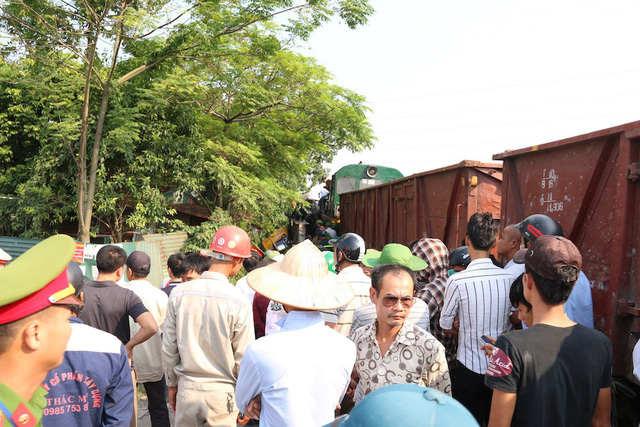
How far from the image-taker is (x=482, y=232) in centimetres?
319

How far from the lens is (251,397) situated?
78.2 inches

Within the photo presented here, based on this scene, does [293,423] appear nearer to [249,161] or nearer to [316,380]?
[316,380]

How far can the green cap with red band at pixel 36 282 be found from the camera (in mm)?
1339

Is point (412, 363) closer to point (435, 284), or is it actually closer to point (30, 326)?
point (435, 284)

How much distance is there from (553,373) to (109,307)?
2852 mm

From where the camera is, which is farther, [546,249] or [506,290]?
[506,290]

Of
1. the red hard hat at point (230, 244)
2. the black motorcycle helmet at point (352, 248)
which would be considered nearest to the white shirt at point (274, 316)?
the red hard hat at point (230, 244)

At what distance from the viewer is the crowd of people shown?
1.41m

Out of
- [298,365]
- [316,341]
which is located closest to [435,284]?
[316,341]

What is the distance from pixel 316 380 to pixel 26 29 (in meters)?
10.9

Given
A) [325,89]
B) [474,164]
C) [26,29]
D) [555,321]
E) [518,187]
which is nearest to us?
[555,321]

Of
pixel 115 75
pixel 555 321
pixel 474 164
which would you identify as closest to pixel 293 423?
pixel 555 321

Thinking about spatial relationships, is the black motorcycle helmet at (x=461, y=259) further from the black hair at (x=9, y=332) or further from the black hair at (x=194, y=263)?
the black hair at (x=9, y=332)

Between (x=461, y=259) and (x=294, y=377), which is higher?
(x=461, y=259)
